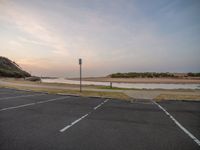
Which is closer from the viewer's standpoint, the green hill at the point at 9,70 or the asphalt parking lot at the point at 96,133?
the asphalt parking lot at the point at 96,133

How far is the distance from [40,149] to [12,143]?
867 mm

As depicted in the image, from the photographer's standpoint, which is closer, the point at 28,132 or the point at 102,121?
the point at 28,132

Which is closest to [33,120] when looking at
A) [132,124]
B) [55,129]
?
[55,129]

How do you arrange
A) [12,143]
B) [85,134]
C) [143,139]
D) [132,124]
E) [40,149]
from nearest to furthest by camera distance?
1. [40,149]
2. [12,143]
3. [143,139]
4. [85,134]
5. [132,124]

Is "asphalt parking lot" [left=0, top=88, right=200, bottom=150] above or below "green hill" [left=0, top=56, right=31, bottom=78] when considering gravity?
below

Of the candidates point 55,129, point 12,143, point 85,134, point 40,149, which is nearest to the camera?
point 40,149

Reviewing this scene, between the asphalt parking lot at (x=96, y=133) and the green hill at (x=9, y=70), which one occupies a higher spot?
the green hill at (x=9, y=70)

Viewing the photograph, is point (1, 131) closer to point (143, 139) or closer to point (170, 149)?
point (143, 139)

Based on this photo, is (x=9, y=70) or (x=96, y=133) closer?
(x=96, y=133)

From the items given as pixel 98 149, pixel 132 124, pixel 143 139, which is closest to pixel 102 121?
pixel 132 124

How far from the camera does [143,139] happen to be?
5.81 m

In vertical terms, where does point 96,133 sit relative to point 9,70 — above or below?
below

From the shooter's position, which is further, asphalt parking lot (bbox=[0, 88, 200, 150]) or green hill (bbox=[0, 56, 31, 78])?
green hill (bbox=[0, 56, 31, 78])

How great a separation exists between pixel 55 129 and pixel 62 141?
1.30 meters
